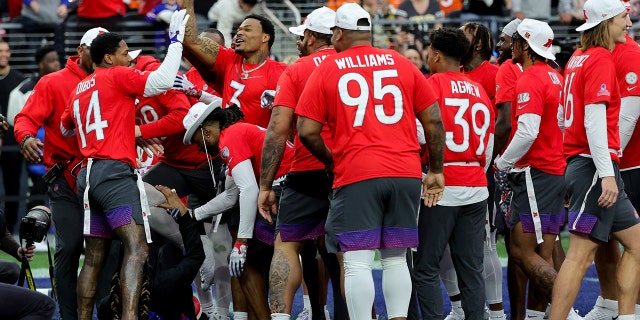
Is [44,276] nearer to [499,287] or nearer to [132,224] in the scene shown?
[132,224]

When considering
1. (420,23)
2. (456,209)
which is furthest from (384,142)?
(420,23)

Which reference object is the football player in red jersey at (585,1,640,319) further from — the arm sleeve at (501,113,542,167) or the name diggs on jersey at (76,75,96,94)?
the name diggs on jersey at (76,75,96,94)

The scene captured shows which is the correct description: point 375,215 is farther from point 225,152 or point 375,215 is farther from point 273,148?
point 225,152

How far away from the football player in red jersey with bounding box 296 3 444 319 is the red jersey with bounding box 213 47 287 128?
75.7 inches

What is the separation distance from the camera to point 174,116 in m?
9.09

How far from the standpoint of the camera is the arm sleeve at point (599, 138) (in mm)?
A: 7266

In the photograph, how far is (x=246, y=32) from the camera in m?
8.86

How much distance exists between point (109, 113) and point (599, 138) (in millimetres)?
3292

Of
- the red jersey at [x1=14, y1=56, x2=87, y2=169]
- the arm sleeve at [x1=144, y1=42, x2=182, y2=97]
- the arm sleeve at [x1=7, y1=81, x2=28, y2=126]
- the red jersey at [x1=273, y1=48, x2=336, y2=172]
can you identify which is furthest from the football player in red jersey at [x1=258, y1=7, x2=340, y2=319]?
the arm sleeve at [x1=7, y1=81, x2=28, y2=126]

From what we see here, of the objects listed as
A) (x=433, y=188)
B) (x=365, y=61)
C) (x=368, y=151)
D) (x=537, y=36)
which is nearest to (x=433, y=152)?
(x=433, y=188)

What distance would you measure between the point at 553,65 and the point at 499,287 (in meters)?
1.88

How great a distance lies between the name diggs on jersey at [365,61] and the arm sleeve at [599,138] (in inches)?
54.2

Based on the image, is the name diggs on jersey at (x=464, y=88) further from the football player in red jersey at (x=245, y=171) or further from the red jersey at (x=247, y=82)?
the red jersey at (x=247, y=82)

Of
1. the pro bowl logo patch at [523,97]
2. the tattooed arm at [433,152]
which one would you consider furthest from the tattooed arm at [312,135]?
the pro bowl logo patch at [523,97]
